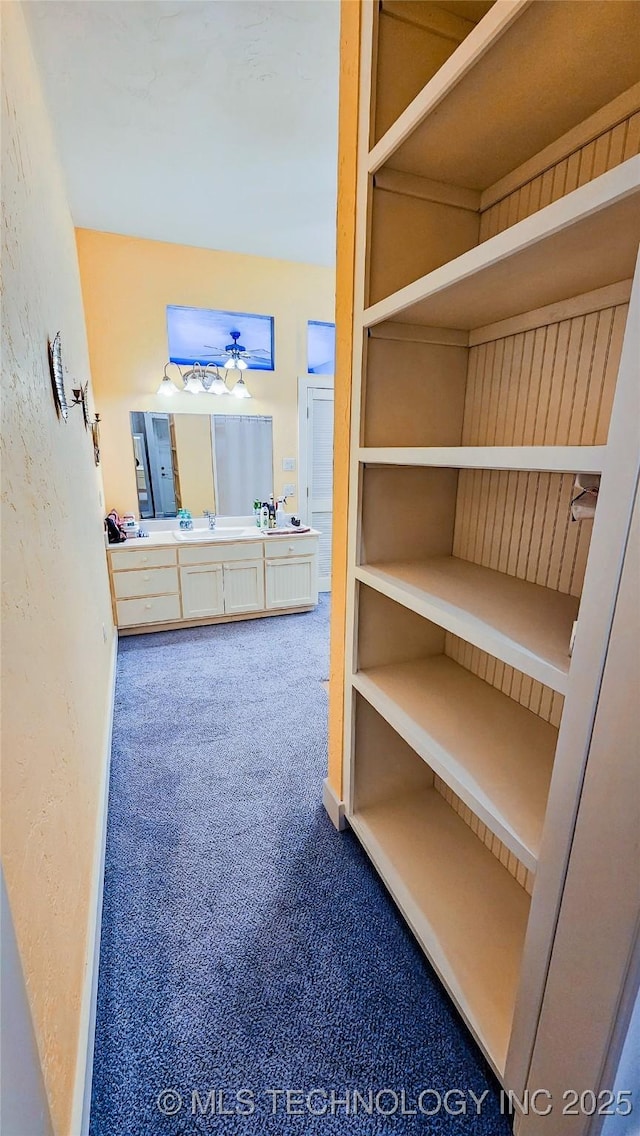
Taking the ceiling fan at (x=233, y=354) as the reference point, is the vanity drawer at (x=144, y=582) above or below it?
below

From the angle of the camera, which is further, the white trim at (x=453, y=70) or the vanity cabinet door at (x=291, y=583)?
the vanity cabinet door at (x=291, y=583)

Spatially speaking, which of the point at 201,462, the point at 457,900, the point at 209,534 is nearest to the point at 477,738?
the point at 457,900

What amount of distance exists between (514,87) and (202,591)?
126 inches

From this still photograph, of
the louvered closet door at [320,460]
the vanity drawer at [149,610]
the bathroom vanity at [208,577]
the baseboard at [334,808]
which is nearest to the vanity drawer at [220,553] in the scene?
the bathroom vanity at [208,577]

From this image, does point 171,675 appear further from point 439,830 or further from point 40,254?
point 40,254

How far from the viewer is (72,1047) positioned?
38.0 inches

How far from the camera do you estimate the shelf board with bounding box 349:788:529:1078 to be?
109 centimetres

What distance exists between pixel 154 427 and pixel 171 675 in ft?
6.57

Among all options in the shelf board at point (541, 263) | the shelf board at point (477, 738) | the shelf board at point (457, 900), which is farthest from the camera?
the shelf board at point (457, 900)

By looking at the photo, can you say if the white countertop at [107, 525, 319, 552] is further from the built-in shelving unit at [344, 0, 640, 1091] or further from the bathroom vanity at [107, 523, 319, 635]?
the built-in shelving unit at [344, 0, 640, 1091]

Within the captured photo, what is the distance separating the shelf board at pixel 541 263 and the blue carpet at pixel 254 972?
173 centimetres

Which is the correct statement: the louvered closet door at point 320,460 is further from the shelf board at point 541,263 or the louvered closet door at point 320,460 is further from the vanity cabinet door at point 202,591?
the shelf board at point 541,263

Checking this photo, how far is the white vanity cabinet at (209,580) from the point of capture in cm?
336

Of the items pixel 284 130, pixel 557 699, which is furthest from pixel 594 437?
pixel 284 130
